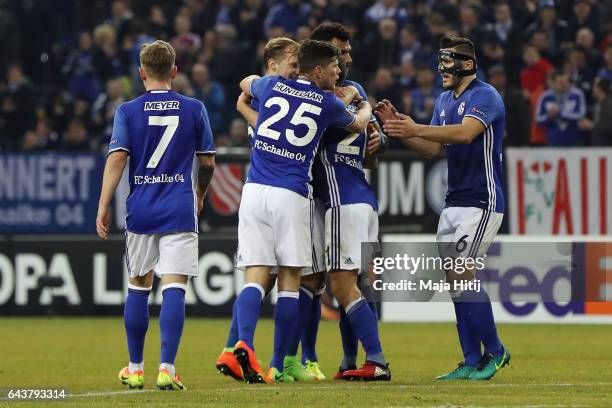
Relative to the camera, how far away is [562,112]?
19.0m

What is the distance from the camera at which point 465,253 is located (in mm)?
10352

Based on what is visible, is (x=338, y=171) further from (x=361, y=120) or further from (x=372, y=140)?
(x=361, y=120)

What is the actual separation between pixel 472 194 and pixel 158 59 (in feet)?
8.24

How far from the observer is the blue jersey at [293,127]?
9.79 metres

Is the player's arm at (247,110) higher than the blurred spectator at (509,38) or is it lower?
lower

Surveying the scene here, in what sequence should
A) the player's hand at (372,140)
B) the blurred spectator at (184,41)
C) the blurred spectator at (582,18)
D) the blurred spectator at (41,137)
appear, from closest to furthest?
the player's hand at (372,140), the blurred spectator at (582,18), the blurred spectator at (41,137), the blurred spectator at (184,41)

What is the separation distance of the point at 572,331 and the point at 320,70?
7202 mm

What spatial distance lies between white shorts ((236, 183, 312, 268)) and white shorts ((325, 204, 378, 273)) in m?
0.36

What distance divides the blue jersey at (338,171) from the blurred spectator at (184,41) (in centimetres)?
1283

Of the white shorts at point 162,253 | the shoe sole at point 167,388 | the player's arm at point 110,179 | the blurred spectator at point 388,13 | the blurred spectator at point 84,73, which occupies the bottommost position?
the shoe sole at point 167,388

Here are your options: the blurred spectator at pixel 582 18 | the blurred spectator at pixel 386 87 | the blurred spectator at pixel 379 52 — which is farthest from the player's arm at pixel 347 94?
the blurred spectator at pixel 379 52

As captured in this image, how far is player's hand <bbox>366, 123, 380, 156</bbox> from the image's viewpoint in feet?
33.9

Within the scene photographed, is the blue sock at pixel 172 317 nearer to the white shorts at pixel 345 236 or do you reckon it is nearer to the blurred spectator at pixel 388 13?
the white shorts at pixel 345 236

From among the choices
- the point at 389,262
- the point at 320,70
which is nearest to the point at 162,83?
the point at 320,70
